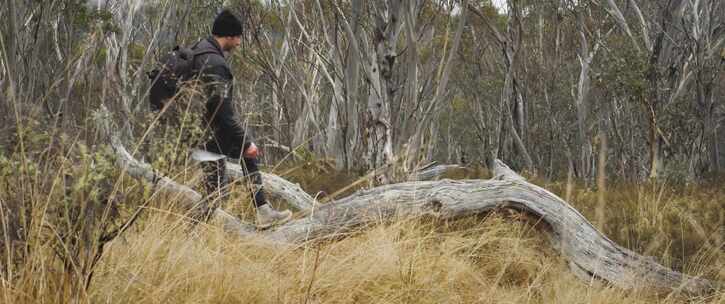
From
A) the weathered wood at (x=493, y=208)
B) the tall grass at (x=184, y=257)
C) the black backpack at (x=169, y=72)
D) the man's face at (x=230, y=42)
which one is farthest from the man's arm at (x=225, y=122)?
the tall grass at (x=184, y=257)

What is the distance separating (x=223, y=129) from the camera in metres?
4.29

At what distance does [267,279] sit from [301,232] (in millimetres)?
1189

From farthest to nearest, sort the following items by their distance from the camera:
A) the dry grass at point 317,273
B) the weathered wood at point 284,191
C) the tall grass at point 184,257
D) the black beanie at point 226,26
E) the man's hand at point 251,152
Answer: the weathered wood at point 284,191 → the black beanie at point 226,26 → the man's hand at point 251,152 → the dry grass at point 317,273 → the tall grass at point 184,257

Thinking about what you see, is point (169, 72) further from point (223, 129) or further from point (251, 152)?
point (251, 152)

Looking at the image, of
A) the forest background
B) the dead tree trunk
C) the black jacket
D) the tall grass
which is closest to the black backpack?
the black jacket

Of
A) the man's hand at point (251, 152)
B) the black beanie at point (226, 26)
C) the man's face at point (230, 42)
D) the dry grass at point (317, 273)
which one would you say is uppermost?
the black beanie at point (226, 26)

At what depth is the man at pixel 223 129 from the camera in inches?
166

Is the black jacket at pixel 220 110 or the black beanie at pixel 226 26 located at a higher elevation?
the black beanie at pixel 226 26

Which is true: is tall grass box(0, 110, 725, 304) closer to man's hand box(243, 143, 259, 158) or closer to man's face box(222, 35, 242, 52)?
man's hand box(243, 143, 259, 158)

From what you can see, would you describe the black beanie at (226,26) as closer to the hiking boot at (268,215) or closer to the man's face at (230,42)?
the man's face at (230,42)

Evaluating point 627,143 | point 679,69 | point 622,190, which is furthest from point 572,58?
point 622,190

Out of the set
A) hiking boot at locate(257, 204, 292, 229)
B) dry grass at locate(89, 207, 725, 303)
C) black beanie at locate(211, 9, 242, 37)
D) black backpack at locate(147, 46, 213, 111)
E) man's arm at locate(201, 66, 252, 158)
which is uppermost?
black beanie at locate(211, 9, 242, 37)

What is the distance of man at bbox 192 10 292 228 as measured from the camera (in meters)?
4.23

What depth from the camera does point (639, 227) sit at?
5160 mm
